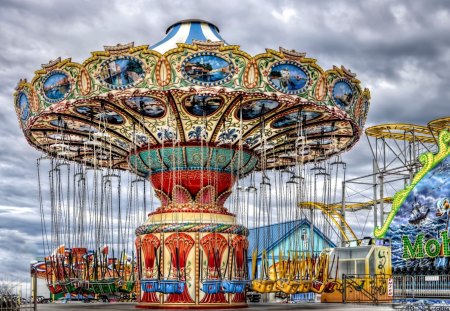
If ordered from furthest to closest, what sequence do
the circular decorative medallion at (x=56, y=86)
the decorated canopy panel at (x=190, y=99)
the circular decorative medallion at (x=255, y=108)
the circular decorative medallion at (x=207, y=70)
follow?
the circular decorative medallion at (x=255, y=108) → the circular decorative medallion at (x=56, y=86) → the decorated canopy panel at (x=190, y=99) → the circular decorative medallion at (x=207, y=70)

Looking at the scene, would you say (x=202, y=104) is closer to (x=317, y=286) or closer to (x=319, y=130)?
(x=319, y=130)

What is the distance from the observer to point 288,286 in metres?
19.6

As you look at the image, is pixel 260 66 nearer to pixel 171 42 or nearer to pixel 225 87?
pixel 225 87

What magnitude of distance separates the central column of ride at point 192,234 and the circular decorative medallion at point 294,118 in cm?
176

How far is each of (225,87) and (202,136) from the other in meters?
3.39

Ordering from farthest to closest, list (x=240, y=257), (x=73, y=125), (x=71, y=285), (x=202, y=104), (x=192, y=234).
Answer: (x=73, y=125) → (x=240, y=257) → (x=192, y=234) → (x=71, y=285) → (x=202, y=104)

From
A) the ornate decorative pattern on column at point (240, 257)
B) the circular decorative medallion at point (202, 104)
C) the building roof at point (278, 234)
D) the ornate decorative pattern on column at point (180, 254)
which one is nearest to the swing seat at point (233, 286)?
the ornate decorative pattern on column at point (240, 257)

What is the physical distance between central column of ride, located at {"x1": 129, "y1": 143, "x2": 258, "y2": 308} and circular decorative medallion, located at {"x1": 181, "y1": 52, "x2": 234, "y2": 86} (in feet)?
9.45

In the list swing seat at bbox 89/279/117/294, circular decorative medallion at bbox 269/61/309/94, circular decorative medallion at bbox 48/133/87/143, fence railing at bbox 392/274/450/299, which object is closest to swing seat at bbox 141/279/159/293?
swing seat at bbox 89/279/117/294

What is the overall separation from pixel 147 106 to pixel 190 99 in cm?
160

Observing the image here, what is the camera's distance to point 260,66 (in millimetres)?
19047

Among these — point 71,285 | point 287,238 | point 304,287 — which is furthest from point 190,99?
point 287,238

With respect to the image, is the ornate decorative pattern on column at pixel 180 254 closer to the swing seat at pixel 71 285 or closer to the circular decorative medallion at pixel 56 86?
the swing seat at pixel 71 285

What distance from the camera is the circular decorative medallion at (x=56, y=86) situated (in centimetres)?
2012
